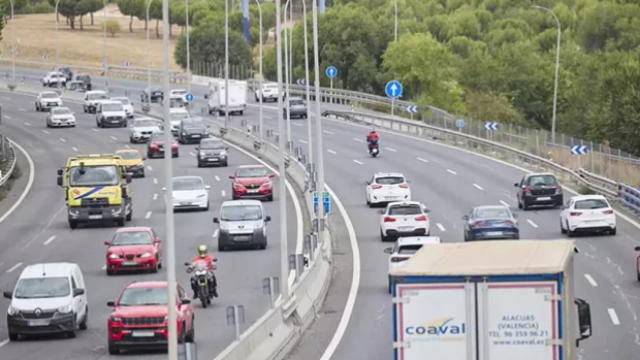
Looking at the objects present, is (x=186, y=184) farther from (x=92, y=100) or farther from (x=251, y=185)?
(x=92, y=100)

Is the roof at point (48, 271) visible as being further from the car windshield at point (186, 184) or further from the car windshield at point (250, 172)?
the car windshield at point (250, 172)

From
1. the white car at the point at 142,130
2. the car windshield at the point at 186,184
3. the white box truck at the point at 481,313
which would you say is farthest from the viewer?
the white car at the point at 142,130

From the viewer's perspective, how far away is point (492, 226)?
4541cm

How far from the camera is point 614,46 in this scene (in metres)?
135

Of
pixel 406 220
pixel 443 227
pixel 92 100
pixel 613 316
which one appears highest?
pixel 92 100

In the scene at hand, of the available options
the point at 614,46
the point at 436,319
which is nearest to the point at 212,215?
the point at 436,319

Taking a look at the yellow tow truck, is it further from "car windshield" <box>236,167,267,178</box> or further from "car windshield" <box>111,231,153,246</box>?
"car windshield" <box>111,231,153,246</box>

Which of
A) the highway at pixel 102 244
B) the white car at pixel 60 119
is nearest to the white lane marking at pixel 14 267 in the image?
the highway at pixel 102 244

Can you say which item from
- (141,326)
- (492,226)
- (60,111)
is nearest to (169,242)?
(141,326)

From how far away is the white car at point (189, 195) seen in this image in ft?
190

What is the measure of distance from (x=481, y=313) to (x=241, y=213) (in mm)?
29896

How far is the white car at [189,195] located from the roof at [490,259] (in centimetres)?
3610

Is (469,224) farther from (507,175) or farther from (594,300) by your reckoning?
(507,175)

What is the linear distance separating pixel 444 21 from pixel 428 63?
5719cm
